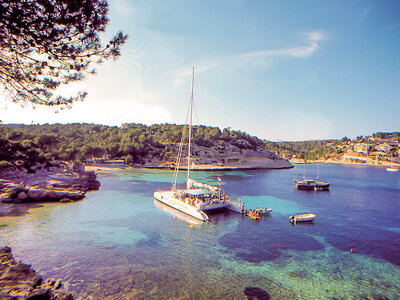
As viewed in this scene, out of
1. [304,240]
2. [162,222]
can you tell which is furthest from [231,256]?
[162,222]

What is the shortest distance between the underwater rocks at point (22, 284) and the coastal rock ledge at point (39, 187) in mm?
21697

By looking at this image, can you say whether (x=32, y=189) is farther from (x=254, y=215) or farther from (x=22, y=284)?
(x=254, y=215)

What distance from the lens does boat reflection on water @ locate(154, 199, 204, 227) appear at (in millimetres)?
25573

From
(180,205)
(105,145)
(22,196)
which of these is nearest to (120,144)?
(105,145)

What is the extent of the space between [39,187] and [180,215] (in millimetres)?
23348

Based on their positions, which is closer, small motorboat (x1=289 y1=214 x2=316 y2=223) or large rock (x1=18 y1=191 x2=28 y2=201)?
small motorboat (x1=289 y1=214 x2=316 y2=223)

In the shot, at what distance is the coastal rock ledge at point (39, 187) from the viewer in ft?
102

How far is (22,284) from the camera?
32.1 feet

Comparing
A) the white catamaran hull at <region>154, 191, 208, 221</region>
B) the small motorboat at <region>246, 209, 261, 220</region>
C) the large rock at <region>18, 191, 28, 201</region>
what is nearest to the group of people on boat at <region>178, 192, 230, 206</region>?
the white catamaran hull at <region>154, 191, 208, 221</region>

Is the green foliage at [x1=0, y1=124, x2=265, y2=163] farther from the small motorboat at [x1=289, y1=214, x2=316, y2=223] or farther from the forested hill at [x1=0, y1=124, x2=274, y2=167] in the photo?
the small motorboat at [x1=289, y1=214, x2=316, y2=223]

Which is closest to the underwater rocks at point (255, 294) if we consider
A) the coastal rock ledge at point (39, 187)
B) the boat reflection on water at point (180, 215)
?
the boat reflection on water at point (180, 215)

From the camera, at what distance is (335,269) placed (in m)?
15.9

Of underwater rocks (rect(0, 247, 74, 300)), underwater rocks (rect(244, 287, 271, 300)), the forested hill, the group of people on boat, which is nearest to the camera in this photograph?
underwater rocks (rect(0, 247, 74, 300))

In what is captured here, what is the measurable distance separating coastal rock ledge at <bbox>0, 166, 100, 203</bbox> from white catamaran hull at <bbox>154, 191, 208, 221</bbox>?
13.7m
